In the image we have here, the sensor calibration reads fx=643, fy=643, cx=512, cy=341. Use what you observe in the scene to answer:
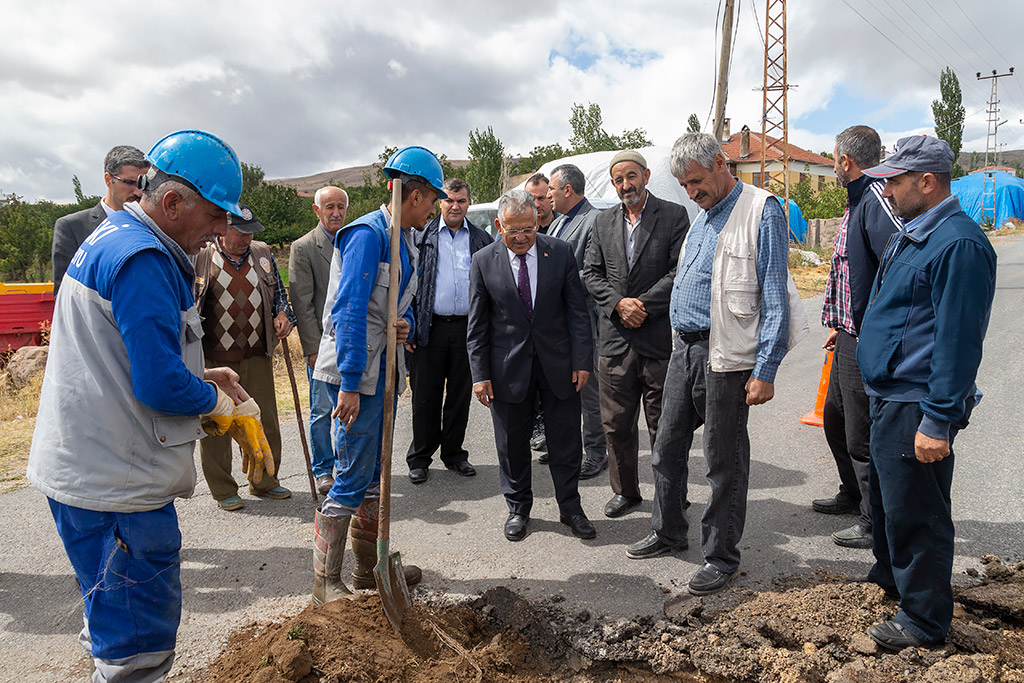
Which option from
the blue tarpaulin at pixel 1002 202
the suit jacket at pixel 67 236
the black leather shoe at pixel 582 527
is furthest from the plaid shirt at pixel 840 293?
the blue tarpaulin at pixel 1002 202

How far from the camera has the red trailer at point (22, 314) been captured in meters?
9.22

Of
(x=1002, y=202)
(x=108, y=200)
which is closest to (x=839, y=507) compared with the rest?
(x=108, y=200)

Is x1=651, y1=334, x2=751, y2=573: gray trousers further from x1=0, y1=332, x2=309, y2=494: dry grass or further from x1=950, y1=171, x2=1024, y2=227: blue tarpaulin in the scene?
x1=950, y1=171, x2=1024, y2=227: blue tarpaulin

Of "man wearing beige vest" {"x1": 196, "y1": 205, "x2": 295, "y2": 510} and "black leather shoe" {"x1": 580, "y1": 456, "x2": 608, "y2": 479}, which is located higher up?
"man wearing beige vest" {"x1": 196, "y1": 205, "x2": 295, "y2": 510}

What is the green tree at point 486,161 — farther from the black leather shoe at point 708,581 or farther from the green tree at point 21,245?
the black leather shoe at point 708,581

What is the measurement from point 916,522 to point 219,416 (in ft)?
9.10

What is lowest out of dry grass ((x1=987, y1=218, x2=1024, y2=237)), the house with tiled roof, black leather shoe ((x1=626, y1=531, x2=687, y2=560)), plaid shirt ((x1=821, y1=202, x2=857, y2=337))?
black leather shoe ((x1=626, y1=531, x2=687, y2=560))

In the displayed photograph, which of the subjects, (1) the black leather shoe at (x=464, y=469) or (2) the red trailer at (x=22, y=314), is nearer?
(1) the black leather shoe at (x=464, y=469)

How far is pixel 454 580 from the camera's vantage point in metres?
3.51

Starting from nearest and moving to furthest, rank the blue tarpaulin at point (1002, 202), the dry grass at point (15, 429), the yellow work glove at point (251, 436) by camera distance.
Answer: the yellow work glove at point (251, 436), the dry grass at point (15, 429), the blue tarpaulin at point (1002, 202)

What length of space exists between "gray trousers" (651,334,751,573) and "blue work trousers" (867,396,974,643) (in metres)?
0.69

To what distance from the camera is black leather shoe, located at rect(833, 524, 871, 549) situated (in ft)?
12.0

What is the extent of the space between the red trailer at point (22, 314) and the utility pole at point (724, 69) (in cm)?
1317

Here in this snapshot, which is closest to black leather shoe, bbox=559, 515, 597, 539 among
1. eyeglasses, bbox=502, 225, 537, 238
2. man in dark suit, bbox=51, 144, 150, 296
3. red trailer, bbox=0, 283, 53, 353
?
eyeglasses, bbox=502, 225, 537, 238
